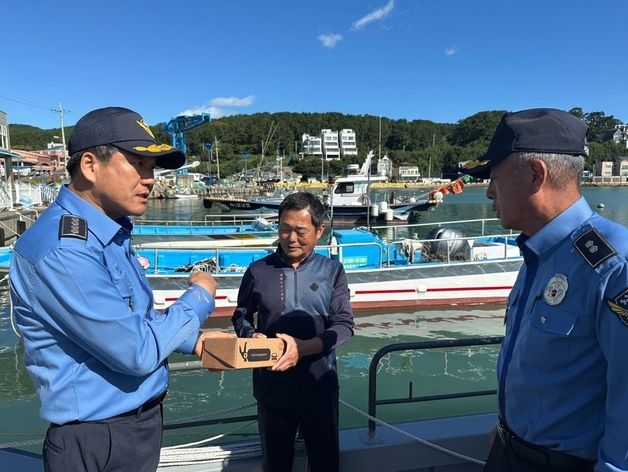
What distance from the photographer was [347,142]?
118875 millimetres

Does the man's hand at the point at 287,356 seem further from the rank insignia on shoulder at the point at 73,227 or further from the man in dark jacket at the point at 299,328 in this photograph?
the rank insignia on shoulder at the point at 73,227

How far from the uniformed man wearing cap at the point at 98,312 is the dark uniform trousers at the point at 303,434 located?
1.94ft

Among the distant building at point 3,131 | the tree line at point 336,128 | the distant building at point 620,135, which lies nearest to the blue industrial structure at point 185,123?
the distant building at point 3,131

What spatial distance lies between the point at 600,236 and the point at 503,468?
0.81 meters

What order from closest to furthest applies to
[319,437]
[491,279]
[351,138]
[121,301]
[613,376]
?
[613,376]
[121,301]
[319,437]
[491,279]
[351,138]

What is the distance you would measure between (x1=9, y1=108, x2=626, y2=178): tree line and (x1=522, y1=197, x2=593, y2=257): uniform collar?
92137 mm

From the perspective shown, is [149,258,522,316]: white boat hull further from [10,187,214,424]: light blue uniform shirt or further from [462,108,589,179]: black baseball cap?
[462,108,589,179]: black baseball cap

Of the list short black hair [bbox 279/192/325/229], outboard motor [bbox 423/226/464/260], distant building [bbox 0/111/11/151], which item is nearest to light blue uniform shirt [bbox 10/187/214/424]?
short black hair [bbox 279/192/325/229]

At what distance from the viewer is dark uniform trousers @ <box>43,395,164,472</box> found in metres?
1.31

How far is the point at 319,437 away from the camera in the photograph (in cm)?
200

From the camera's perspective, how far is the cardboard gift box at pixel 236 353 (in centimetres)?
147

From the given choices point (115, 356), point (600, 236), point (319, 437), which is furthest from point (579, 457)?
point (115, 356)

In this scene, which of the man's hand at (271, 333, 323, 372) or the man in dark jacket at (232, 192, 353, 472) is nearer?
the man's hand at (271, 333, 323, 372)

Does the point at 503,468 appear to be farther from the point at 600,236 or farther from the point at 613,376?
the point at 600,236
